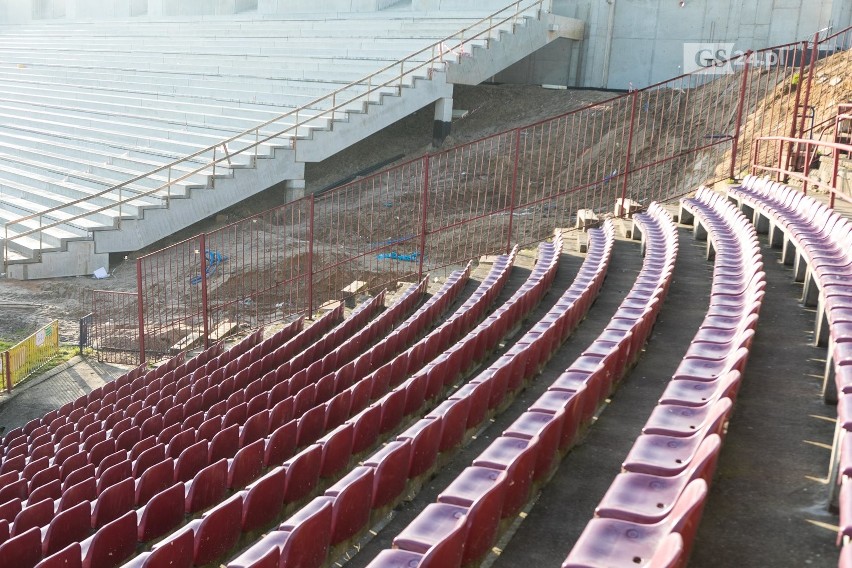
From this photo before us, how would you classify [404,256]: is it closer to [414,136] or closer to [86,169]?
[414,136]

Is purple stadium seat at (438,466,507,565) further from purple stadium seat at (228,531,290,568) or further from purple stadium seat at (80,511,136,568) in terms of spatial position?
purple stadium seat at (80,511,136,568)

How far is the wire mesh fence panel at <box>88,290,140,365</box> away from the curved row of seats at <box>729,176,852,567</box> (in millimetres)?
7936

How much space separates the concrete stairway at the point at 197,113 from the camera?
15.1m

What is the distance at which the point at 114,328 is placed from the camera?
12.4 m

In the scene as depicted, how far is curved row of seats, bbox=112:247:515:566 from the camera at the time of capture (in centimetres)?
356

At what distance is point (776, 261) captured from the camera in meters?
7.87

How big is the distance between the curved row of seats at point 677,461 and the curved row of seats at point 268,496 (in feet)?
5.44

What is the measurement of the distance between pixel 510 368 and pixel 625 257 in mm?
4654

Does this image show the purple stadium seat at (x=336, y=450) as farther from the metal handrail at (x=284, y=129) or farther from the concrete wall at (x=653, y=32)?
the concrete wall at (x=653, y=32)

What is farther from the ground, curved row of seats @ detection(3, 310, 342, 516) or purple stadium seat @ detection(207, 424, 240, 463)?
purple stadium seat @ detection(207, 424, 240, 463)

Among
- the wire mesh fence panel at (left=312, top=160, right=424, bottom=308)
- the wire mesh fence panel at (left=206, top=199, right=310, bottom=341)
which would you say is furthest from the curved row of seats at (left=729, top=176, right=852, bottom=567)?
the wire mesh fence panel at (left=206, top=199, right=310, bottom=341)

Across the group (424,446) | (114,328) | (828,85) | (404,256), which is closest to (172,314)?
(114,328)

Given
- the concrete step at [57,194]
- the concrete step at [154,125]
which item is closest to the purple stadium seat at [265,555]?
the concrete step at [57,194]

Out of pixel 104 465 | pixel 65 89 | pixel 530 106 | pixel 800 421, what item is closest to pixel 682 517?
pixel 800 421
